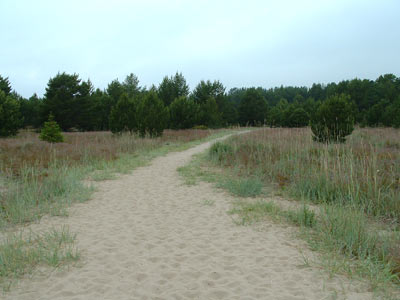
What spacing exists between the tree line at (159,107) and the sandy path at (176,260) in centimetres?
925

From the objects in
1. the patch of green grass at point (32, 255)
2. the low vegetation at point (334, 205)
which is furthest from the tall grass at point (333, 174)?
the patch of green grass at point (32, 255)

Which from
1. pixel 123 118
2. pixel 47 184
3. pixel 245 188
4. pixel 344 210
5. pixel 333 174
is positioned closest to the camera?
pixel 344 210

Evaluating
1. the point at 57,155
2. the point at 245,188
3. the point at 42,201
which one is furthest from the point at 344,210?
the point at 57,155

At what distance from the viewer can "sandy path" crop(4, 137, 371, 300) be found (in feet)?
8.39

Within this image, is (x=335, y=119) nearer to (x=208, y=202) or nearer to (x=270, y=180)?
(x=270, y=180)

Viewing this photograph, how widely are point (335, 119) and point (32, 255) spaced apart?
434 inches

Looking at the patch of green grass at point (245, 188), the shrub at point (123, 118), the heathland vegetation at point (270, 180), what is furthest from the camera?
the shrub at point (123, 118)

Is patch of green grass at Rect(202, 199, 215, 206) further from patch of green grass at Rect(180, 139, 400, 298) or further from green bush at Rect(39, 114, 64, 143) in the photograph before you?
green bush at Rect(39, 114, 64, 143)

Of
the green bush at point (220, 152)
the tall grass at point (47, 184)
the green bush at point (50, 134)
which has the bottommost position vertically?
the tall grass at point (47, 184)

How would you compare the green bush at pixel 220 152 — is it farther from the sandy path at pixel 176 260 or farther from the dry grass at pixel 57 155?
the sandy path at pixel 176 260

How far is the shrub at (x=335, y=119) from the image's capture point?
1106 centimetres

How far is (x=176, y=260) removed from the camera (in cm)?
323

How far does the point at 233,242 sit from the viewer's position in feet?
12.3

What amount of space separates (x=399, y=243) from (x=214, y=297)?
94.8 inches
